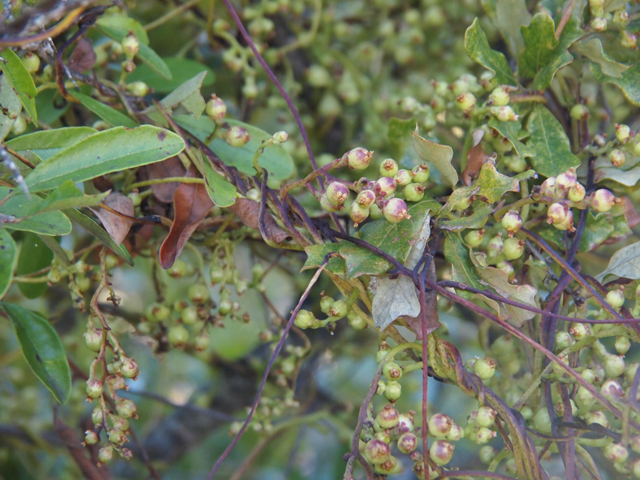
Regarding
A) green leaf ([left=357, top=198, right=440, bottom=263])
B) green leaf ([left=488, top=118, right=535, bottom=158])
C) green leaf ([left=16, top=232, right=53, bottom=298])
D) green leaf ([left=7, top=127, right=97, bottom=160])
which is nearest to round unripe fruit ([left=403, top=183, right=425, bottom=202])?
green leaf ([left=357, top=198, right=440, bottom=263])

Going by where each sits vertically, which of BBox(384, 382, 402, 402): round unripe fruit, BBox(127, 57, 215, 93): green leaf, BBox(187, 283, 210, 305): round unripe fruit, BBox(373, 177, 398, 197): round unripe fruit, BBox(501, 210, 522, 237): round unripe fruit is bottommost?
BBox(384, 382, 402, 402): round unripe fruit

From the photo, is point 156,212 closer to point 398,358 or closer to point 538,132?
point 398,358

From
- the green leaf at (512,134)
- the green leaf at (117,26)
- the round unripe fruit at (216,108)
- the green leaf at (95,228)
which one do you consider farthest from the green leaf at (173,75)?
the green leaf at (512,134)

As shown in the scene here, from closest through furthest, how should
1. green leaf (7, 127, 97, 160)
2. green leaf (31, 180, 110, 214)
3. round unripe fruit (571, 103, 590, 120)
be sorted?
green leaf (31, 180, 110, 214) < green leaf (7, 127, 97, 160) < round unripe fruit (571, 103, 590, 120)

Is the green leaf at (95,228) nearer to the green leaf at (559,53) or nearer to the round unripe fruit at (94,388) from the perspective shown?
the round unripe fruit at (94,388)

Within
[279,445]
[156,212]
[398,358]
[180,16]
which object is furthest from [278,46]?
[279,445]

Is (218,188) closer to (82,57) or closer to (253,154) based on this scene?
(253,154)

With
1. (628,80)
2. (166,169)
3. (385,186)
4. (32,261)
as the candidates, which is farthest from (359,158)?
(32,261)

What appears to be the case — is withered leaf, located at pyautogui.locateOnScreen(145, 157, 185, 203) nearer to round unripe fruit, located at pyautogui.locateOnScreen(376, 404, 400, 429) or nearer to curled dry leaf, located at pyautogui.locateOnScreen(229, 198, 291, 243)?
curled dry leaf, located at pyautogui.locateOnScreen(229, 198, 291, 243)
